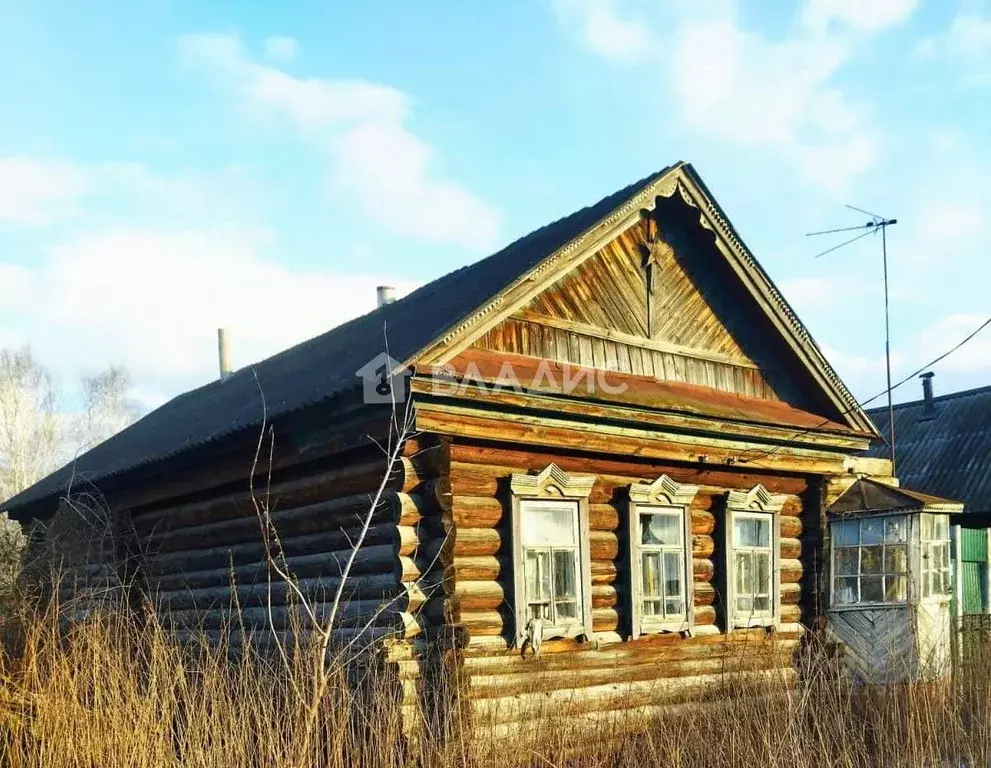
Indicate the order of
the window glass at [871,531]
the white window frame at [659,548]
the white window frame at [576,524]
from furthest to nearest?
the window glass at [871,531] < the white window frame at [659,548] < the white window frame at [576,524]

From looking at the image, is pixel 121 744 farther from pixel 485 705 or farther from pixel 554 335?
pixel 554 335

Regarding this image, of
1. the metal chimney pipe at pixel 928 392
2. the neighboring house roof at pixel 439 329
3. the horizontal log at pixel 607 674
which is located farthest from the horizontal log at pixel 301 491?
the metal chimney pipe at pixel 928 392

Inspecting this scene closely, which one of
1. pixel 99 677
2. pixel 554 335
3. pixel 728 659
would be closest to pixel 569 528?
pixel 554 335

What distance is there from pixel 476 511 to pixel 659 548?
249cm

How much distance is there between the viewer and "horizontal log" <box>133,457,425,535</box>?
862cm

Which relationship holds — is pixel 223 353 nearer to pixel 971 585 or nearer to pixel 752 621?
pixel 752 621

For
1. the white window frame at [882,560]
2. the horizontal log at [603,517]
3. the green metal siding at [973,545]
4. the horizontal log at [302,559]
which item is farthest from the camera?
the green metal siding at [973,545]

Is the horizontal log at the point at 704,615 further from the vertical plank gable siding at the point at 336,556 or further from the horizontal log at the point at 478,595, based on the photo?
the vertical plank gable siding at the point at 336,556

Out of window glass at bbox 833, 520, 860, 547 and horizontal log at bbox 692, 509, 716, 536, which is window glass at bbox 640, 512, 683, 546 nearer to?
horizontal log at bbox 692, 509, 716, 536

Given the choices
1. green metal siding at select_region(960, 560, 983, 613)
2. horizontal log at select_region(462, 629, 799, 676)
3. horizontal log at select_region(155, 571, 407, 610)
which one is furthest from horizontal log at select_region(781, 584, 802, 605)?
green metal siding at select_region(960, 560, 983, 613)

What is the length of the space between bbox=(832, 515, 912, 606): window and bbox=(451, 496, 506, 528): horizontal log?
5606mm

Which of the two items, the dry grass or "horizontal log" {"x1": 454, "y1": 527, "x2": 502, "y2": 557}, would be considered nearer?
the dry grass

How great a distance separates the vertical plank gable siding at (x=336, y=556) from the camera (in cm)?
845

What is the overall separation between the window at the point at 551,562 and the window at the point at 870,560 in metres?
4.68
